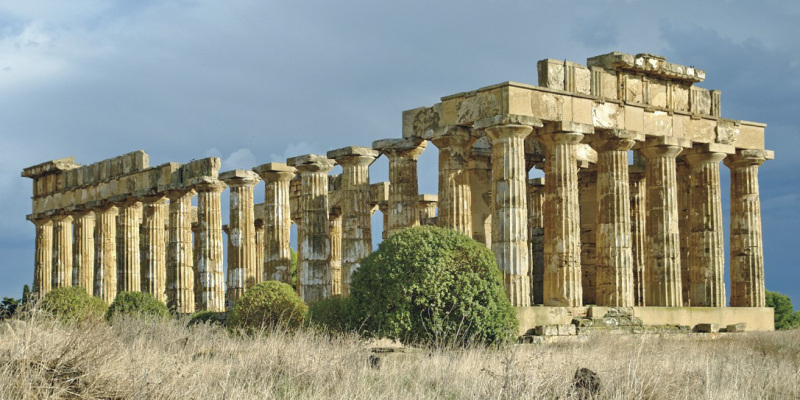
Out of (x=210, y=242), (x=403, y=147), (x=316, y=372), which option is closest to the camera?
(x=316, y=372)

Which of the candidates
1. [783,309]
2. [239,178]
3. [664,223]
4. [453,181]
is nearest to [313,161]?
[239,178]

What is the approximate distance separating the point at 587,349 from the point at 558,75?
926cm

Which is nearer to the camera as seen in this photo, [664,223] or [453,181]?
[453,181]

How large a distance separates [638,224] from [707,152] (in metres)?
2.84

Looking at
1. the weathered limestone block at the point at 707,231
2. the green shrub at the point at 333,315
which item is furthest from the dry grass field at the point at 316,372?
the weathered limestone block at the point at 707,231

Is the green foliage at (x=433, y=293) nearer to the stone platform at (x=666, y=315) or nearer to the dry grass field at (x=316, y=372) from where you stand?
the dry grass field at (x=316, y=372)

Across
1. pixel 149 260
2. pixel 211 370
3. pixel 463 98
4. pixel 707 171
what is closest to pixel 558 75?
pixel 463 98

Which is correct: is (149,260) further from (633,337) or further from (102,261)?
(633,337)

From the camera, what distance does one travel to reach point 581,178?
111 feet

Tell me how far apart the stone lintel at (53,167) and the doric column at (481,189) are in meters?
20.5

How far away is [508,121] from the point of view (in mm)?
25453

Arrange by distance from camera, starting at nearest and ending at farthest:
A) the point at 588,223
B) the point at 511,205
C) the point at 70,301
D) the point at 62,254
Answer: the point at 511,205
the point at 70,301
the point at 588,223
the point at 62,254

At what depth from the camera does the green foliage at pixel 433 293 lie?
19938mm

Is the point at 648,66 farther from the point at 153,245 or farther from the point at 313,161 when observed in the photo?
the point at 153,245
